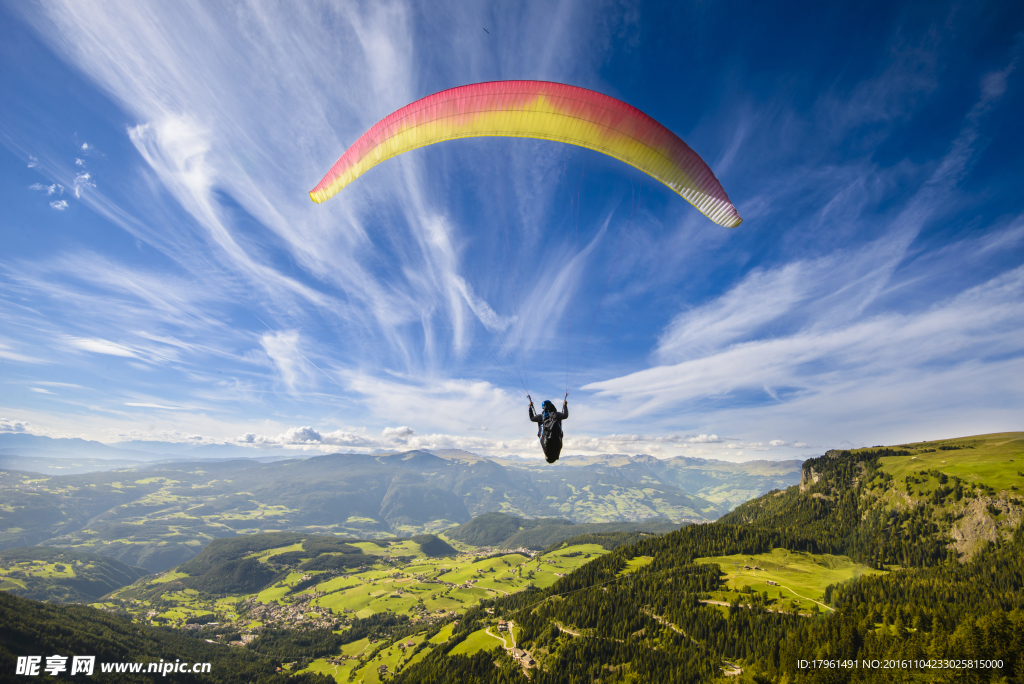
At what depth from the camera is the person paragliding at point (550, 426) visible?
17.0 m

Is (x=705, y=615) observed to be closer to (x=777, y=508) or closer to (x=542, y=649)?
(x=542, y=649)

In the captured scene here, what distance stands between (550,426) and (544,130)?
13307 millimetres

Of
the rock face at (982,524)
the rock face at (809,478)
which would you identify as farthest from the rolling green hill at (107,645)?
the rock face at (809,478)

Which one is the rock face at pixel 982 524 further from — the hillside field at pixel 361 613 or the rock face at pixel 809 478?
the hillside field at pixel 361 613

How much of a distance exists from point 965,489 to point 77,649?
25763cm

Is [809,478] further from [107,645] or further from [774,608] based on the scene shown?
[107,645]

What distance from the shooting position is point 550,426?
17.4 metres

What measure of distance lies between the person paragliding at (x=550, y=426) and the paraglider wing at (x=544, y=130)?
37.3ft

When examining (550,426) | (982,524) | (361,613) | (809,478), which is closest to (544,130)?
(550,426)

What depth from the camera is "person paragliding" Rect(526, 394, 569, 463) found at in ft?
55.8

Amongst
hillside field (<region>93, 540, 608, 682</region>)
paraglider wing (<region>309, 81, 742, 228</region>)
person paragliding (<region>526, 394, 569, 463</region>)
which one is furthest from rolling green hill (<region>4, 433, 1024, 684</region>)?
paraglider wing (<region>309, 81, 742, 228</region>)

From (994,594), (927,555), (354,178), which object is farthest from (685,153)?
(927,555)

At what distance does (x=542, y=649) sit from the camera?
88500 mm

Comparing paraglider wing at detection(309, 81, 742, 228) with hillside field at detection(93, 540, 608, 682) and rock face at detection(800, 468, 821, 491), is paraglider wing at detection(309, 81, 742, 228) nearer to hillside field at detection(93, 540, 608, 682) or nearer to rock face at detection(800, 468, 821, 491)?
hillside field at detection(93, 540, 608, 682)
